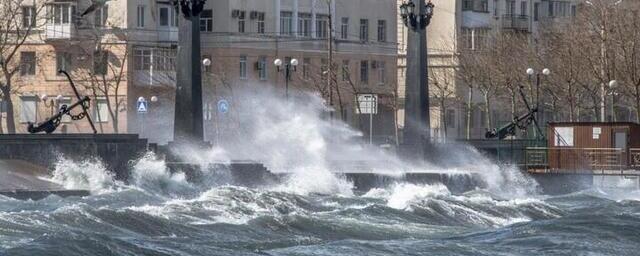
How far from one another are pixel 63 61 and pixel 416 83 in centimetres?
3208

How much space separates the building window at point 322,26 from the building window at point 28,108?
13.8 meters

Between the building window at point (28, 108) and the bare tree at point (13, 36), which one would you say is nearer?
the bare tree at point (13, 36)

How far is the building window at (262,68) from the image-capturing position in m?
86.4

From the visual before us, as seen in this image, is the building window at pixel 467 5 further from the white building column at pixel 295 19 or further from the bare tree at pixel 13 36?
the bare tree at pixel 13 36

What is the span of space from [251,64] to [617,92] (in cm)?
1991

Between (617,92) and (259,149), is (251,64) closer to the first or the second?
(617,92)

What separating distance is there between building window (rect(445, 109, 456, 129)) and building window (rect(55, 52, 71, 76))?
21.4 m

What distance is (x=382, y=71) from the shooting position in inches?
3684

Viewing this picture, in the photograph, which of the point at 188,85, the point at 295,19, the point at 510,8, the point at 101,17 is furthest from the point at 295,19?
the point at 188,85

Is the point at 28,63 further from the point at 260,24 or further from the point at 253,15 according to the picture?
the point at 260,24

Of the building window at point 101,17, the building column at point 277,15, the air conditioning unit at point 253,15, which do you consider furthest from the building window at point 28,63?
the building column at point 277,15

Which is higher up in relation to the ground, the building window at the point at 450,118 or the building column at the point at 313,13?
the building column at the point at 313,13

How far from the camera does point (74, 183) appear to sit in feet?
139

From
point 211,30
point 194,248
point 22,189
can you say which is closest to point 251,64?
point 211,30
